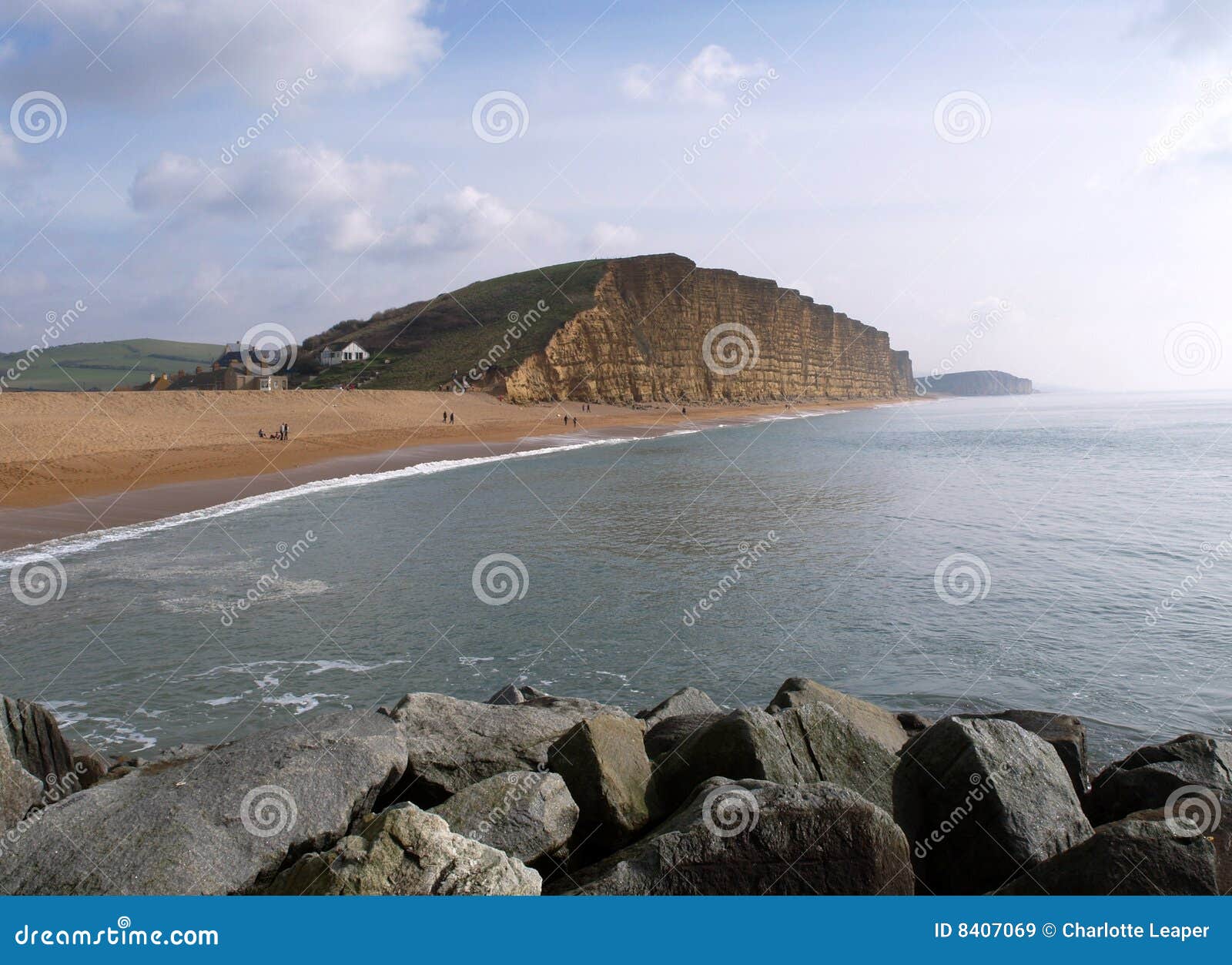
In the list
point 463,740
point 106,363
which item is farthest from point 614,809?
point 106,363

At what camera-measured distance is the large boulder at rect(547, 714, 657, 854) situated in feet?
19.0

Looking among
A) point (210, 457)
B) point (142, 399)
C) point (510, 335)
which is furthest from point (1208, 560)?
point (510, 335)

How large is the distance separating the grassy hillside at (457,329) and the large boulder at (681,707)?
69.5m

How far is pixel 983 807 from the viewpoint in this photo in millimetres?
5531

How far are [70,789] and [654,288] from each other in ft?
298

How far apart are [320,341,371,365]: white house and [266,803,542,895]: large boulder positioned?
91.1m

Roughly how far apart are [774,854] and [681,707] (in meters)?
3.49

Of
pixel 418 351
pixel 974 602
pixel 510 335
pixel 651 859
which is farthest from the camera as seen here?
pixel 418 351

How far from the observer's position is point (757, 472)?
36469mm

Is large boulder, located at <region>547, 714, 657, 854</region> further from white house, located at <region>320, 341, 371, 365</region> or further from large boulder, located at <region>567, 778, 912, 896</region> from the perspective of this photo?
white house, located at <region>320, 341, 371, 365</region>

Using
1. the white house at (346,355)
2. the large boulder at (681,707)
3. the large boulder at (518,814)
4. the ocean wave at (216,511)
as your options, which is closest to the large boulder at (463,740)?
the large boulder at (518,814)

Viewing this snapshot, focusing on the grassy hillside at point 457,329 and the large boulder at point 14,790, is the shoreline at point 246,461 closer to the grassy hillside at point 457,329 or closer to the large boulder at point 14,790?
the grassy hillside at point 457,329

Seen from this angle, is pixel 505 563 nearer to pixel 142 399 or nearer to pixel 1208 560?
pixel 1208 560

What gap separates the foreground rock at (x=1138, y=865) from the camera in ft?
14.8
